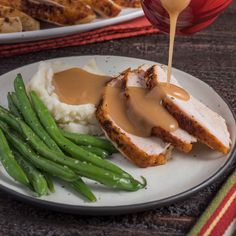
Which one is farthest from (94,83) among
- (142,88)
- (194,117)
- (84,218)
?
(84,218)

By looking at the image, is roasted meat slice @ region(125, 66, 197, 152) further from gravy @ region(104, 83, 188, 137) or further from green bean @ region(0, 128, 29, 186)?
green bean @ region(0, 128, 29, 186)

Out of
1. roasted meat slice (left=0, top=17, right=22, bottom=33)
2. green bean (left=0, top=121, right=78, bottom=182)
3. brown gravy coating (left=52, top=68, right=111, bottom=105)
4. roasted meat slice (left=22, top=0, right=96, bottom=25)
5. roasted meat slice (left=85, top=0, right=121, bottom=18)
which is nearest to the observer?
green bean (left=0, top=121, right=78, bottom=182)

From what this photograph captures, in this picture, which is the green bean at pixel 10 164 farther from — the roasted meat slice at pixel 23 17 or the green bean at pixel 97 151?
the roasted meat slice at pixel 23 17

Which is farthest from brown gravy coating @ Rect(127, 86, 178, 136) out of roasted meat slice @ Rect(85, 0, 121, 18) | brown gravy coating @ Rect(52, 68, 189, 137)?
roasted meat slice @ Rect(85, 0, 121, 18)

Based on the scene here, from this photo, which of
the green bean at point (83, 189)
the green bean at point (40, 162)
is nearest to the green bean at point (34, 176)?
the green bean at point (40, 162)

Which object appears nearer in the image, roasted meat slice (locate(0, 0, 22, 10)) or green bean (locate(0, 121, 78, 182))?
green bean (locate(0, 121, 78, 182))

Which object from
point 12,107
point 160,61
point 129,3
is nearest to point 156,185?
point 12,107

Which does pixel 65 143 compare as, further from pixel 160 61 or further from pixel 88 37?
pixel 88 37
